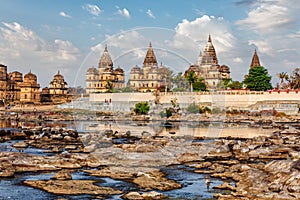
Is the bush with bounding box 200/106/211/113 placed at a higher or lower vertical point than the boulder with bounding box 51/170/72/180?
higher

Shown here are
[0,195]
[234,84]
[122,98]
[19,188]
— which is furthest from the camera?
[234,84]

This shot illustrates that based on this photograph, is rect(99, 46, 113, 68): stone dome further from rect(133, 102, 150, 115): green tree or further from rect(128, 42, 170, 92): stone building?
rect(133, 102, 150, 115): green tree

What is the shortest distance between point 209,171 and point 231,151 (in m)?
7.70

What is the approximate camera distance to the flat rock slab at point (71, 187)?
18.3 meters

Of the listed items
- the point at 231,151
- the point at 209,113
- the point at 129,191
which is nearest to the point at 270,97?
the point at 209,113

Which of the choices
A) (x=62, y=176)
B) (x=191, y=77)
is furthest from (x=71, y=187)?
(x=191, y=77)

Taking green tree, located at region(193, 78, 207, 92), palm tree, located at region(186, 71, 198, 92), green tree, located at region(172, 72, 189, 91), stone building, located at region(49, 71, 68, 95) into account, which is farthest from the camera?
stone building, located at region(49, 71, 68, 95)

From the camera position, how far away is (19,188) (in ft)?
62.1

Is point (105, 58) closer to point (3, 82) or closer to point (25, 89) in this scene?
point (25, 89)

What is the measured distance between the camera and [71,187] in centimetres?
1888

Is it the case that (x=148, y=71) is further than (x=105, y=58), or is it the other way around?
(x=105, y=58)

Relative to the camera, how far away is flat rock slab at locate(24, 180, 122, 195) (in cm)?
1826

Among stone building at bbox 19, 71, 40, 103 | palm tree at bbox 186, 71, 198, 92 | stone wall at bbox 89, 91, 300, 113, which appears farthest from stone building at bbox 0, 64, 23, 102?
palm tree at bbox 186, 71, 198, 92

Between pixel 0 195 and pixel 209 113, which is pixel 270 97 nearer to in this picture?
pixel 209 113
